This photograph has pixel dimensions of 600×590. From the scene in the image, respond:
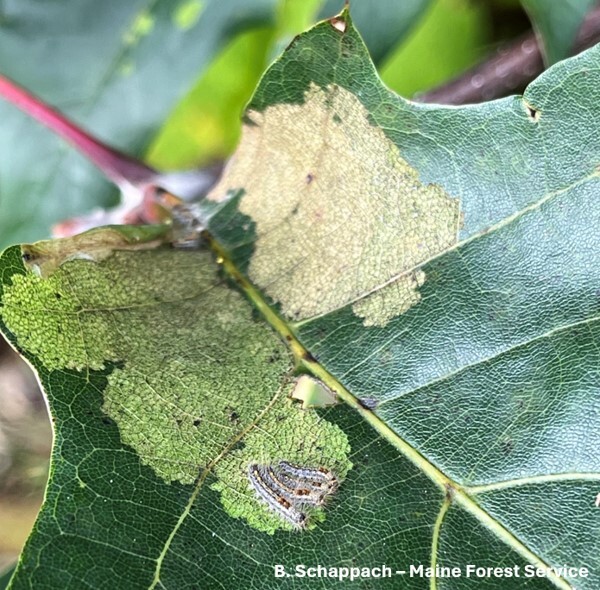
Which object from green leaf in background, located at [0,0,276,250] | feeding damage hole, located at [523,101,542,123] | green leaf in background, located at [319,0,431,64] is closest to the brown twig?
green leaf in background, located at [319,0,431,64]

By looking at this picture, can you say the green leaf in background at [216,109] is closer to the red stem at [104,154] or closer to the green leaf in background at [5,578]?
the red stem at [104,154]

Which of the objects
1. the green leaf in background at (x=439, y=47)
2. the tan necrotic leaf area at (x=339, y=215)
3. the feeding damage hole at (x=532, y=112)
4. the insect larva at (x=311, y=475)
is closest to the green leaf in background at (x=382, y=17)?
the tan necrotic leaf area at (x=339, y=215)

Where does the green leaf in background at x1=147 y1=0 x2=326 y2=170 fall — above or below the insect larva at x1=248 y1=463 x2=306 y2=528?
above

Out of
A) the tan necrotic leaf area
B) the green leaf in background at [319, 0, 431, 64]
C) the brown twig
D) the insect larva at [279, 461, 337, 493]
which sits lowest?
the insect larva at [279, 461, 337, 493]

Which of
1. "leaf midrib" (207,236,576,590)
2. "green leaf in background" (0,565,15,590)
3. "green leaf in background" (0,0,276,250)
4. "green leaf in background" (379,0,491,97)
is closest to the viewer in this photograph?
"leaf midrib" (207,236,576,590)

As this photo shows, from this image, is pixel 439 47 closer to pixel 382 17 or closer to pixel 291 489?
pixel 382 17

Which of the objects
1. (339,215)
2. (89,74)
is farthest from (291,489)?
(89,74)

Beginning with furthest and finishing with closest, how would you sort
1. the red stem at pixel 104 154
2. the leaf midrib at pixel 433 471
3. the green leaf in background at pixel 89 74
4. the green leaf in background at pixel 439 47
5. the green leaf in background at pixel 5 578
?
the green leaf in background at pixel 439 47
the green leaf in background at pixel 89 74
the red stem at pixel 104 154
the green leaf in background at pixel 5 578
the leaf midrib at pixel 433 471

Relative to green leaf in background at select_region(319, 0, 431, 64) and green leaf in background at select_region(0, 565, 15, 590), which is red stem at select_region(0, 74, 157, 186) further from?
green leaf in background at select_region(0, 565, 15, 590)

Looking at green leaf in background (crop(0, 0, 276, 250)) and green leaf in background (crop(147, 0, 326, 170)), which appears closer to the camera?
green leaf in background (crop(0, 0, 276, 250))
